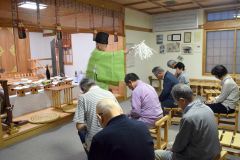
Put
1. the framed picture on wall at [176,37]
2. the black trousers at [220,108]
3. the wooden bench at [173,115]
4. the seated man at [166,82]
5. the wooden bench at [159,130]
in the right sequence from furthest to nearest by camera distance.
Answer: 1. the framed picture on wall at [176,37]
2. the wooden bench at [173,115]
3. the seated man at [166,82]
4. the black trousers at [220,108]
5. the wooden bench at [159,130]

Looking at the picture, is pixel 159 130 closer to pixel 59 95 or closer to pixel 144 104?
pixel 144 104

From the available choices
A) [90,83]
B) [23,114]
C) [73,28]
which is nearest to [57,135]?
[23,114]

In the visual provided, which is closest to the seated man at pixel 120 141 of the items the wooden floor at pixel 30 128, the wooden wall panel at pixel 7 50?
the wooden floor at pixel 30 128

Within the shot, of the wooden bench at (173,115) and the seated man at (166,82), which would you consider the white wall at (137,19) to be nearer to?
the seated man at (166,82)

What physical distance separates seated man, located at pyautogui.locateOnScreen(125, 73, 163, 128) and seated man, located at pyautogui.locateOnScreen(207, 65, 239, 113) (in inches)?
45.1

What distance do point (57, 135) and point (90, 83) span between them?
1.72 metres

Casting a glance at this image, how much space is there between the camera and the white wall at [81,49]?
250 inches

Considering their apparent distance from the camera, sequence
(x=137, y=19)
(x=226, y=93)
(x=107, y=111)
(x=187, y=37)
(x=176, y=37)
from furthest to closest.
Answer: (x=176, y=37) < (x=187, y=37) < (x=137, y=19) < (x=226, y=93) < (x=107, y=111)

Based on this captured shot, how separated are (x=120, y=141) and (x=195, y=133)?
26.9 inches

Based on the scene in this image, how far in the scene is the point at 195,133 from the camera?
154 cm

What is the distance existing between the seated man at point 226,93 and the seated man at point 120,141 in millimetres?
2271

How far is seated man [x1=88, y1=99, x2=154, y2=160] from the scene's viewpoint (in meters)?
1.13

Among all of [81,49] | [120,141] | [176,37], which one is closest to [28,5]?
[120,141]

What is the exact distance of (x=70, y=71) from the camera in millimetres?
7094
